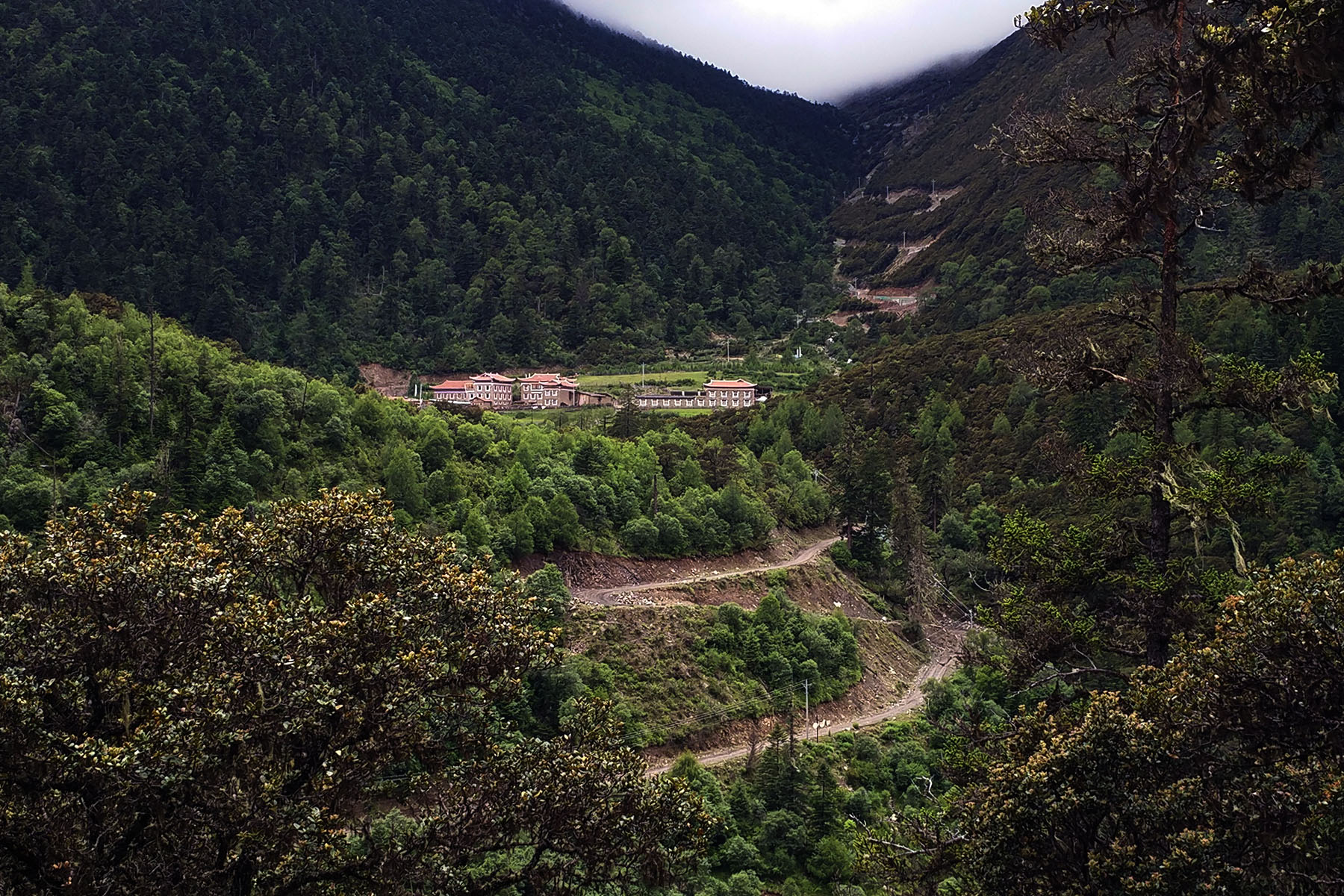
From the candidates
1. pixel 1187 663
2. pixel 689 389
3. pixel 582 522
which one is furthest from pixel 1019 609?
pixel 689 389

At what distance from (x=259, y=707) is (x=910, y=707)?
99.1 ft

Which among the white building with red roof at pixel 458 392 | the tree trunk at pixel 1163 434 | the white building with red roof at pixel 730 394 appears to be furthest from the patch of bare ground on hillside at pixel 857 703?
the white building with red roof at pixel 458 392

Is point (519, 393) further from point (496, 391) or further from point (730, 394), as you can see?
point (730, 394)

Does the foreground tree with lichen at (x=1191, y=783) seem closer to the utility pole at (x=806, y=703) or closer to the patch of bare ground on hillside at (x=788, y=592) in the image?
the utility pole at (x=806, y=703)

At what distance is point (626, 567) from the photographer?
35.2m

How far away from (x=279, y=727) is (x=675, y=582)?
91.3 feet

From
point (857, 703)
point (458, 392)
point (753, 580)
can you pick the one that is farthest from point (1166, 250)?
point (458, 392)

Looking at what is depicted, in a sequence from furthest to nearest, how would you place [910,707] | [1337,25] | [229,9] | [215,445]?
[229,9] < [910,707] < [215,445] < [1337,25]

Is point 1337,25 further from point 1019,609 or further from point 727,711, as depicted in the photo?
point 727,711

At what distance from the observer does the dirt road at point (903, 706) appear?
2833 cm

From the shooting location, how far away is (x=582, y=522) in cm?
3597

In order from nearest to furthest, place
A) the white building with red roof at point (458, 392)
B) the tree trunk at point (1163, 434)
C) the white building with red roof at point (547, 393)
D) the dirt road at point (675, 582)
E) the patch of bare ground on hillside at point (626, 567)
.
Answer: the tree trunk at point (1163, 434), the dirt road at point (675, 582), the patch of bare ground on hillside at point (626, 567), the white building with red roof at point (547, 393), the white building with red roof at point (458, 392)

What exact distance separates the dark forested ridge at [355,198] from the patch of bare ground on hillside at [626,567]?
193ft

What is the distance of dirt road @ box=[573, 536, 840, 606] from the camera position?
107 feet
